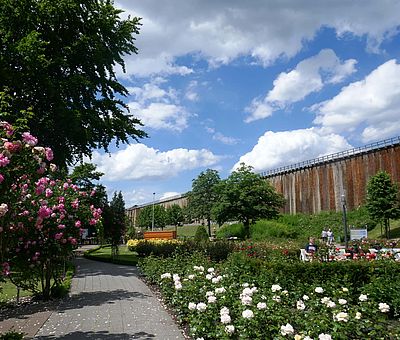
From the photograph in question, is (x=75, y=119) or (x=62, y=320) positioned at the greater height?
(x=75, y=119)

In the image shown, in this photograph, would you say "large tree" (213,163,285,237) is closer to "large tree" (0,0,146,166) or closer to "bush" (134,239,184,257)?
"bush" (134,239,184,257)

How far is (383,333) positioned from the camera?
444 centimetres

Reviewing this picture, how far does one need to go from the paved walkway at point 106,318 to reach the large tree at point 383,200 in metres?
21.8

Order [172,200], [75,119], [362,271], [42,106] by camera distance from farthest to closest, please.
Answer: [172,200], [42,106], [75,119], [362,271]

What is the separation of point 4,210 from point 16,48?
1326cm

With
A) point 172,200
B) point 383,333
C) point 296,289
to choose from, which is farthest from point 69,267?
point 172,200

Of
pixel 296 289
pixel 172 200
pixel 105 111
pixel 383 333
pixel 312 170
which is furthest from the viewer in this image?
pixel 172 200

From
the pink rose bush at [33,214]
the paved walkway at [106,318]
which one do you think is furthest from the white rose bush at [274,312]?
the pink rose bush at [33,214]

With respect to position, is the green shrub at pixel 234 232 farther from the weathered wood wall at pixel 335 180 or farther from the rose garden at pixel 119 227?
the weathered wood wall at pixel 335 180

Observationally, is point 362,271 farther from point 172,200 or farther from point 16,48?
point 172,200

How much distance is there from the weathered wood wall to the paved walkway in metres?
28.9

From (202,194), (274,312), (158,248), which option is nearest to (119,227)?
(158,248)

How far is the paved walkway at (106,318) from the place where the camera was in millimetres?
6469

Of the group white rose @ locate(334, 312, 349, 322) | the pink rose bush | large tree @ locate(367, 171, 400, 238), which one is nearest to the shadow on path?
the pink rose bush
